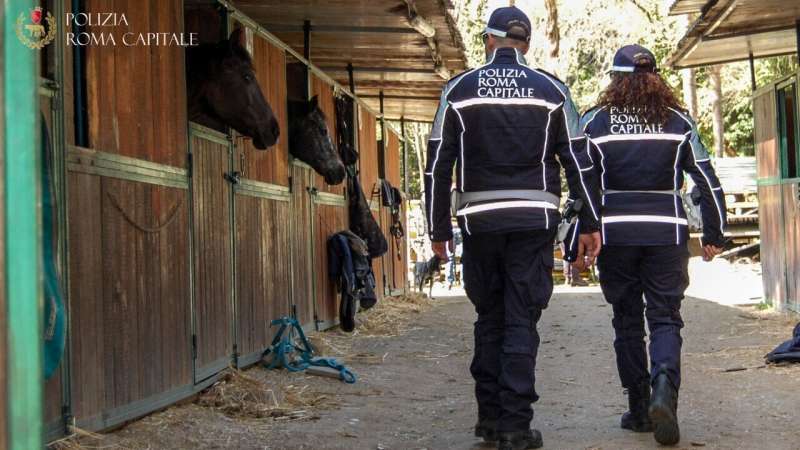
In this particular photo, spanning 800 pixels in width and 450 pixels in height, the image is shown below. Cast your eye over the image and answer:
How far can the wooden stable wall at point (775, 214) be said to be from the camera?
11.1 meters

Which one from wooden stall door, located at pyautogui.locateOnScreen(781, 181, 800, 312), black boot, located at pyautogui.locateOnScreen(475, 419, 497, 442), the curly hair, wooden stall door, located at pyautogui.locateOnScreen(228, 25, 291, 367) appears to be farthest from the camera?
wooden stall door, located at pyautogui.locateOnScreen(781, 181, 800, 312)

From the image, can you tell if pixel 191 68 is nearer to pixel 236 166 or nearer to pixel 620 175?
pixel 236 166

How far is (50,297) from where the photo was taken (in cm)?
183

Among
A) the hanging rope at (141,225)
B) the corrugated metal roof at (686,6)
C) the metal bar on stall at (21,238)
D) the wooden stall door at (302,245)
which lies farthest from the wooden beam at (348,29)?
the metal bar on stall at (21,238)

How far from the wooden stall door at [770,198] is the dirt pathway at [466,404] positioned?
1847mm

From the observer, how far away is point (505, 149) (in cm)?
469

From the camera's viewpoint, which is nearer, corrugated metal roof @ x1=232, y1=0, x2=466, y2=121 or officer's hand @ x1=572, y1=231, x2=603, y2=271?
officer's hand @ x1=572, y1=231, x2=603, y2=271

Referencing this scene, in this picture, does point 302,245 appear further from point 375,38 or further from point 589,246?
point 589,246

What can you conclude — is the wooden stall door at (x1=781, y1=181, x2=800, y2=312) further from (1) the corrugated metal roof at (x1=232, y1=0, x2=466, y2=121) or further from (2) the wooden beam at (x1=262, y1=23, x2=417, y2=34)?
(2) the wooden beam at (x1=262, y1=23, x2=417, y2=34)

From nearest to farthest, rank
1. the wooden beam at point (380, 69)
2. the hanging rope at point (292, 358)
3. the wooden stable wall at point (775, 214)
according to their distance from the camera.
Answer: the hanging rope at point (292, 358) → the wooden stable wall at point (775, 214) → the wooden beam at point (380, 69)

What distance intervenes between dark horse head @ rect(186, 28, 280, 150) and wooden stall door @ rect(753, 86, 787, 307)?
22.7 feet

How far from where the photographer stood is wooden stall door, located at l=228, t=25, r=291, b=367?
7.42 meters

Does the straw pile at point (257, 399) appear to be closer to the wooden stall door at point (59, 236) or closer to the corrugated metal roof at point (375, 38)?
the wooden stall door at point (59, 236)

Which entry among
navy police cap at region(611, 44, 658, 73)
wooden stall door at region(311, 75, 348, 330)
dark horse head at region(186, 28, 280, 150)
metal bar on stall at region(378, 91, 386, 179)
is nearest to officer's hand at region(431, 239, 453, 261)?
navy police cap at region(611, 44, 658, 73)
